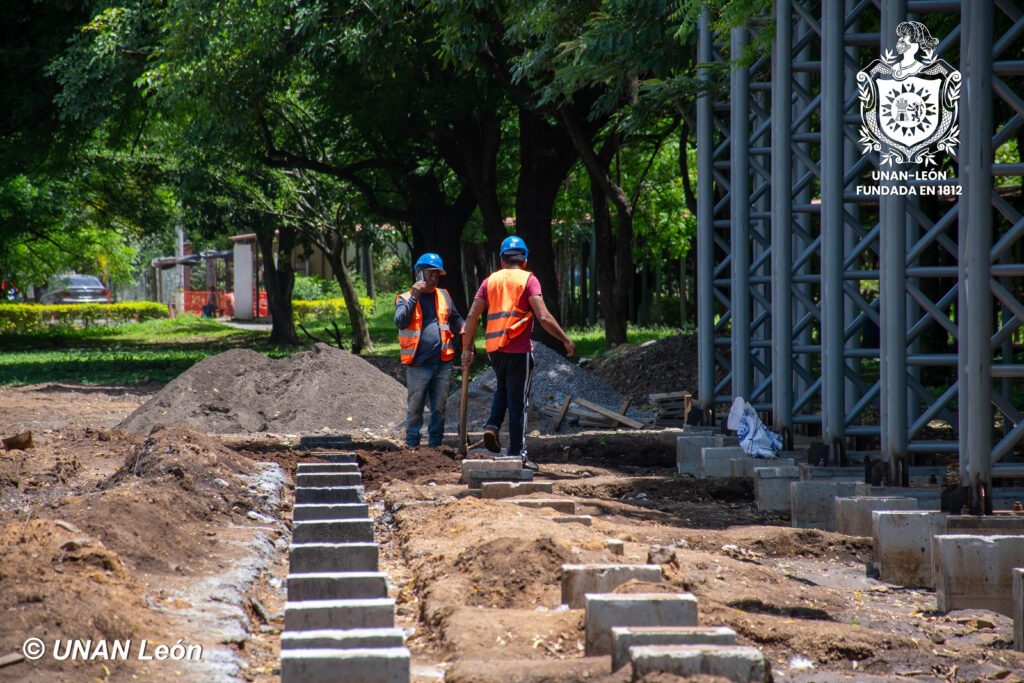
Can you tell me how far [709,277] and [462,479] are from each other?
4112 mm

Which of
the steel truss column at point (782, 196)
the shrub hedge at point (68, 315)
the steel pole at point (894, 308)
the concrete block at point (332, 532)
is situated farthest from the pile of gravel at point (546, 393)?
the shrub hedge at point (68, 315)

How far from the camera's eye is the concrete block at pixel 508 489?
8.31 metres

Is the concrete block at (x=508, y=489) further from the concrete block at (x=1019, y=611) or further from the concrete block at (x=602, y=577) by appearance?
the concrete block at (x=1019, y=611)

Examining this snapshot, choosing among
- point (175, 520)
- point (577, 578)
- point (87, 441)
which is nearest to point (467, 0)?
point (87, 441)

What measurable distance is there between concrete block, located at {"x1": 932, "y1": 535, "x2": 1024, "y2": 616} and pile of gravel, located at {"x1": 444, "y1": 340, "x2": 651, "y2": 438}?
9.64 m

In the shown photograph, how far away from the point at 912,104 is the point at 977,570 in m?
4.04

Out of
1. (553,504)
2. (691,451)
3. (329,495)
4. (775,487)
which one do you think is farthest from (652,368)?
(329,495)

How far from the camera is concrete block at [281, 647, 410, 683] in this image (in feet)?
12.8

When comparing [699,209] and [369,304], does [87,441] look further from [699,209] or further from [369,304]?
[369,304]

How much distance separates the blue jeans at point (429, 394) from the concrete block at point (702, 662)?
7.70 meters

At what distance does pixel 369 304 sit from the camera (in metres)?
48.0

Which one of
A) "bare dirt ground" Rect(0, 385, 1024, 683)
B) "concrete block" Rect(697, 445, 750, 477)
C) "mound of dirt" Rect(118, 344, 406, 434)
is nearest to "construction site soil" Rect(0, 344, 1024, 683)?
"bare dirt ground" Rect(0, 385, 1024, 683)

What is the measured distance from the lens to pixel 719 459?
10.4 metres

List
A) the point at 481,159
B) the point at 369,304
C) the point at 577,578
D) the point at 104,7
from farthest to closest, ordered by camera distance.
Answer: the point at 369,304 < the point at 481,159 < the point at 104,7 < the point at 577,578
